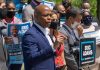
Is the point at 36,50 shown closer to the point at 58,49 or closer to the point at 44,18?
the point at 44,18

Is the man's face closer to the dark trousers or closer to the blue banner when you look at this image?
the blue banner

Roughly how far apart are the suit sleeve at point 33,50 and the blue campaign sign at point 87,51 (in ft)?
5.83

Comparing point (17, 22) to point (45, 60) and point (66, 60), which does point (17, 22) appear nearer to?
point (66, 60)

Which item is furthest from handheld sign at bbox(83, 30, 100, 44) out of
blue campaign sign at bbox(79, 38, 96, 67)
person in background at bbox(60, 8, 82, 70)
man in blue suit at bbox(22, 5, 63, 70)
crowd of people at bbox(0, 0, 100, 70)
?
man in blue suit at bbox(22, 5, 63, 70)

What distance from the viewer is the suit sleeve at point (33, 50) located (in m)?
5.08

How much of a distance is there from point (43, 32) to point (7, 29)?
2.00 meters

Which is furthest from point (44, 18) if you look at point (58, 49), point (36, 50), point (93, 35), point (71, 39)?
point (93, 35)

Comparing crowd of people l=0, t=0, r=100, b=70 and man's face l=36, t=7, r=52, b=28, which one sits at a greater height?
man's face l=36, t=7, r=52, b=28

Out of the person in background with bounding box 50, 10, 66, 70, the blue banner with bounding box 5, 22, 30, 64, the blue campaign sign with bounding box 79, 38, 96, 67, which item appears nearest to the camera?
the person in background with bounding box 50, 10, 66, 70

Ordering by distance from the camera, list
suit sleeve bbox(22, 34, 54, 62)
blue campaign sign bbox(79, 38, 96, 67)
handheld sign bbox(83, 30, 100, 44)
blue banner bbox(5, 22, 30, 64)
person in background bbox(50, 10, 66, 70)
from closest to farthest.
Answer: suit sleeve bbox(22, 34, 54, 62), person in background bbox(50, 10, 66, 70), blue campaign sign bbox(79, 38, 96, 67), blue banner bbox(5, 22, 30, 64), handheld sign bbox(83, 30, 100, 44)

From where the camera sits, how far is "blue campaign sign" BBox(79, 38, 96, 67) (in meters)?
6.86

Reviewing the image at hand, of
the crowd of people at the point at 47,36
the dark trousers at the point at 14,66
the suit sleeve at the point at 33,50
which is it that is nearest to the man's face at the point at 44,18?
the crowd of people at the point at 47,36

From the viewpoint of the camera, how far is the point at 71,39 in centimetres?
678

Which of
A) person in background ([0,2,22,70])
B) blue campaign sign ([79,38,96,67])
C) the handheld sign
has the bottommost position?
blue campaign sign ([79,38,96,67])
